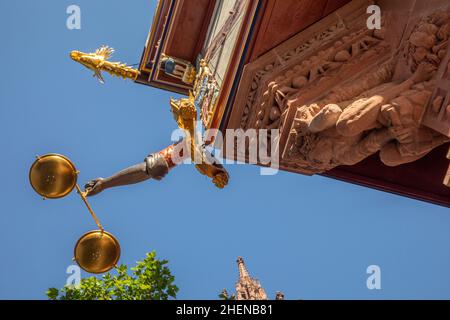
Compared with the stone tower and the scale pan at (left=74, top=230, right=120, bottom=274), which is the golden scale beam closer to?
the scale pan at (left=74, top=230, right=120, bottom=274)

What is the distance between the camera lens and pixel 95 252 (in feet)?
36.3

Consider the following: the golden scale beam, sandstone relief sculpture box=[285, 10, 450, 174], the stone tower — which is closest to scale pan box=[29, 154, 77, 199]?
the golden scale beam

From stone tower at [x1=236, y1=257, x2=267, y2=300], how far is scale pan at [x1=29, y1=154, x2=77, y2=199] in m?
22.4

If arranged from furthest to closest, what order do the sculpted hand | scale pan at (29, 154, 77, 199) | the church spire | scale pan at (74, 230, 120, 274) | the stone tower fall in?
the church spire
the stone tower
scale pan at (74, 230, 120, 274)
the sculpted hand
scale pan at (29, 154, 77, 199)

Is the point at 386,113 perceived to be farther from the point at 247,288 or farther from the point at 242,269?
the point at 242,269

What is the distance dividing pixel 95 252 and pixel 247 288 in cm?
2272

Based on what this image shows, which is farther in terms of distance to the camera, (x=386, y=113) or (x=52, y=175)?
(x=52, y=175)

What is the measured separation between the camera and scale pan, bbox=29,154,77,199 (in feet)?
33.3

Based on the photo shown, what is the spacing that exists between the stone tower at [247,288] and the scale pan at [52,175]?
2243 cm

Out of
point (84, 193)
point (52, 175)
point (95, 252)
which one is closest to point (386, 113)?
point (52, 175)

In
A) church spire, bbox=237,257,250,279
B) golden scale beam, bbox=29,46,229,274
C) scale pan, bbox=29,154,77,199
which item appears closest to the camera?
golden scale beam, bbox=29,46,229,274

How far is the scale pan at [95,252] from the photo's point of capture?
11.0 metres
